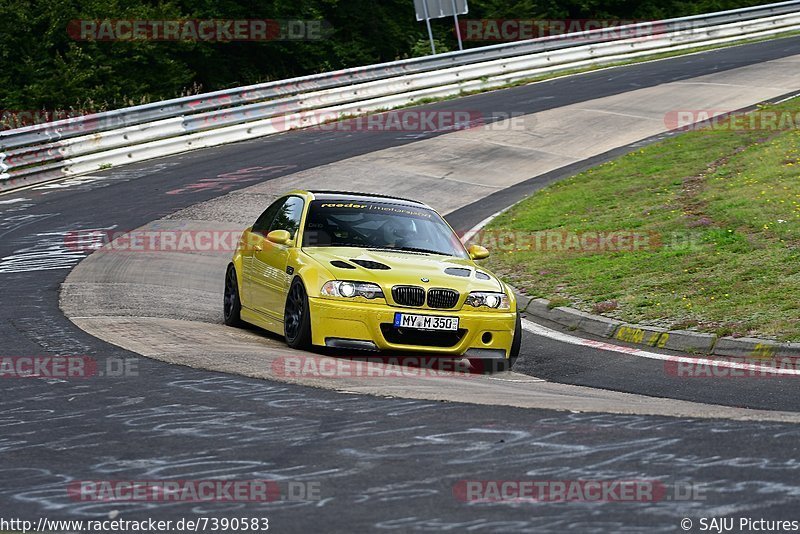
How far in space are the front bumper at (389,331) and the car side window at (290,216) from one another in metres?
1.57

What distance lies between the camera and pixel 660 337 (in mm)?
11445

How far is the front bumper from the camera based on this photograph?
10016mm

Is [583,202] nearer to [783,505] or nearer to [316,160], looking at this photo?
[316,160]

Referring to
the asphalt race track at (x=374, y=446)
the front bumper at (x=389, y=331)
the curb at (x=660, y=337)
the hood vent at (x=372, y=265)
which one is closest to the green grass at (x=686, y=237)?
the curb at (x=660, y=337)

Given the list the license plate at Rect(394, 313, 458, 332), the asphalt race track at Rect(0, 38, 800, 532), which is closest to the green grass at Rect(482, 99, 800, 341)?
the asphalt race track at Rect(0, 38, 800, 532)

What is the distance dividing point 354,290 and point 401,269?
1.69 ft

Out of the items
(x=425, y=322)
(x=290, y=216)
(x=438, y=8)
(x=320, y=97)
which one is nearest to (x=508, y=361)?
(x=425, y=322)

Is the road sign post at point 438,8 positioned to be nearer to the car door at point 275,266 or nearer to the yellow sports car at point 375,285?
the car door at point 275,266

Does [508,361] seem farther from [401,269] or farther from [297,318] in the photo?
[297,318]

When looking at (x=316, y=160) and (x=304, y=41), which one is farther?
(x=304, y=41)

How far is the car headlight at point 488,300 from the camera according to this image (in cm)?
1037

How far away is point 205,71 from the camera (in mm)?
44812

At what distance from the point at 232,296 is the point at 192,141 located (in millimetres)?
15016

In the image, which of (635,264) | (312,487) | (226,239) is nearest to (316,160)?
(226,239)
